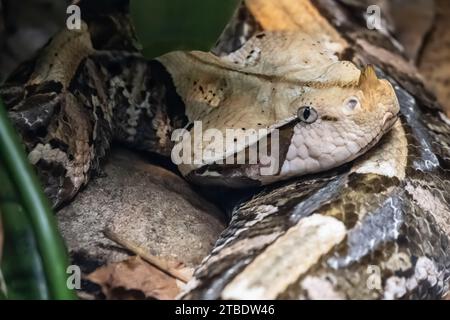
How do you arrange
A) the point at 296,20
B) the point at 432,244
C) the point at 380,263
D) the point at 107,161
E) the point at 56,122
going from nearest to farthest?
the point at 380,263
the point at 432,244
the point at 56,122
the point at 107,161
the point at 296,20

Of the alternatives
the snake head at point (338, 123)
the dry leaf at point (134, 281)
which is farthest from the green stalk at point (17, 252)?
the snake head at point (338, 123)

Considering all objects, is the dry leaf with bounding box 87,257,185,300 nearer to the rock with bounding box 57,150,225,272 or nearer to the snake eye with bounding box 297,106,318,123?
the rock with bounding box 57,150,225,272

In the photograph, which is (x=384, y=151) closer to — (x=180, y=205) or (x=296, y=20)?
(x=180, y=205)

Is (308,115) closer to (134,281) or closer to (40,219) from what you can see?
(134,281)

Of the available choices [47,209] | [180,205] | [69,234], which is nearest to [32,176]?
[47,209]

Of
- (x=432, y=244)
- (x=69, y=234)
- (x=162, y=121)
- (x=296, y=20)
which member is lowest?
(x=432, y=244)

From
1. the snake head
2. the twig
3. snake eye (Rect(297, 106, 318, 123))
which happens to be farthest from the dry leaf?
snake eye (Rect(297, 106, 318, 123))

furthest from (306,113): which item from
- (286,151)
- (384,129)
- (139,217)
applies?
(139,217)
